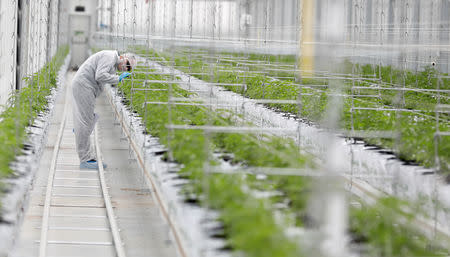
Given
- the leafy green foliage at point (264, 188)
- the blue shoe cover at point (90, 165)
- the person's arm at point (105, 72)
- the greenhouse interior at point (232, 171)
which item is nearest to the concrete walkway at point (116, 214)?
the greenhouse interior at point (232, 171)

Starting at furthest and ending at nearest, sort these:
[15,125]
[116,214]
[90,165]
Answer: [90,165], [116,214], [15,125]

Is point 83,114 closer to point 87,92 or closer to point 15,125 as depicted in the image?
point 87,92

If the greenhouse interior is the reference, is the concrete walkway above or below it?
below

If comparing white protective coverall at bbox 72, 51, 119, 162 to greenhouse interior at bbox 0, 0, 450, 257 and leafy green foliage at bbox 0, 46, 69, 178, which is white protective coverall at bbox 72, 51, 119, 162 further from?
leafy green foliage at bbox 0, 46, 69, 178

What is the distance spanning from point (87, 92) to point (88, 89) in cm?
5

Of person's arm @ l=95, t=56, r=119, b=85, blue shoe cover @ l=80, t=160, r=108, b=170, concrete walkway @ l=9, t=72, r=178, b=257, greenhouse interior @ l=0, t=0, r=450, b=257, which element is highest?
person's arm @ l=95, t=56, r=119, b=85

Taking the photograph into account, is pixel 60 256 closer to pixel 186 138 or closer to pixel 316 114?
pixel 186 138

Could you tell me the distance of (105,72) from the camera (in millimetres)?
9273

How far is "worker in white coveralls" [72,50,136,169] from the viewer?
9.43 meters

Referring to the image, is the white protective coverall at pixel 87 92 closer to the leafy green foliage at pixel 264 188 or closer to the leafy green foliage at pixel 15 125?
the leafy green foliage at pixel 15 125

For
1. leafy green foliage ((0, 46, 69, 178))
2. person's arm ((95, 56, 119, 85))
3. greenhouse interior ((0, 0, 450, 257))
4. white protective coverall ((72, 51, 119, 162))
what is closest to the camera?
greenhouse interior ((0, 0, 450, 257))

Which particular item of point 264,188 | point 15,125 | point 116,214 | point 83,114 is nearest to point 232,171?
point 264,188

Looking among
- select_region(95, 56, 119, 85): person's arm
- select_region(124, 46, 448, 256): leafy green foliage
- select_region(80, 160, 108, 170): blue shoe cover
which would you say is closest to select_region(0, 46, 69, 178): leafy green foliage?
select_region(95, 56, 119, 85): person's arm

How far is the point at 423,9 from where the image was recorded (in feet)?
47.0
